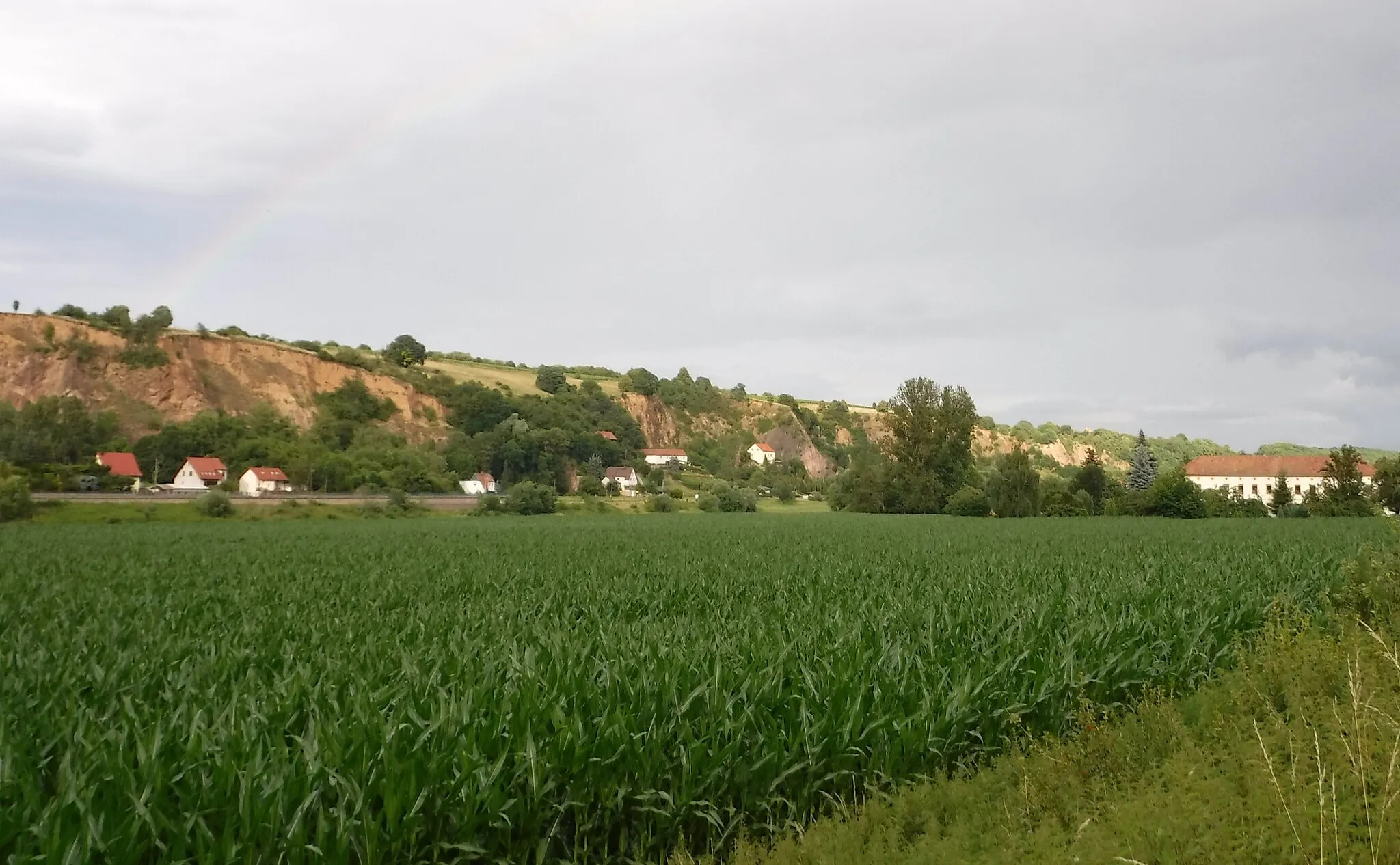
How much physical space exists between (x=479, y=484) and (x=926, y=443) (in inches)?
1904

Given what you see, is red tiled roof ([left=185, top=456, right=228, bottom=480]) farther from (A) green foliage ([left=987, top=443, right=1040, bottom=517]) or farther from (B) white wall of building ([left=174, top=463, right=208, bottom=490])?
(A) green foliage ([left=987, top=443, right=1040, bottom=517])

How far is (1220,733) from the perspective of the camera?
7.11 metres

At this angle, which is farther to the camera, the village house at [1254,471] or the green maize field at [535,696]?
the village house at [1254,471]

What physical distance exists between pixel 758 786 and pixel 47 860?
4.08 meters

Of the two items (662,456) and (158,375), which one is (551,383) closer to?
(662,456)

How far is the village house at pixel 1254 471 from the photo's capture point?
11338 centimetres

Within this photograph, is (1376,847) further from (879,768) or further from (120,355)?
(120,355)

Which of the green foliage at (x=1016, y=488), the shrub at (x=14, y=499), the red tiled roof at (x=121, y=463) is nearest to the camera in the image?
the shrub at (x=14, y=499)

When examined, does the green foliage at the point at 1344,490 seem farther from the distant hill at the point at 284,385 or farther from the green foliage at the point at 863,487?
the green foliage at the point at 863,487

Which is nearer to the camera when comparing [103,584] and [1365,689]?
[1365,689]

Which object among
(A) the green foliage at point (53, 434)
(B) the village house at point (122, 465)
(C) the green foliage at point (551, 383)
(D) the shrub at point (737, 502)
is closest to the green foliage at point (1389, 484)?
(D) the shrub at point (737, 502)

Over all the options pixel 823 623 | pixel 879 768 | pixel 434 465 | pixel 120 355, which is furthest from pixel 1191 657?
pixel 120 355

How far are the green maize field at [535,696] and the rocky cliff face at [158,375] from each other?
297ft

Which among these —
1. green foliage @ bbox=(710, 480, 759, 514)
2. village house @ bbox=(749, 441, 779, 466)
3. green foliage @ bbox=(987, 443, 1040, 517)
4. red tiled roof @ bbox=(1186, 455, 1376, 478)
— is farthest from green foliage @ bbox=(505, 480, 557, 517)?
red tiled roof @ bbox=(1186, 455, 1376, 478)
